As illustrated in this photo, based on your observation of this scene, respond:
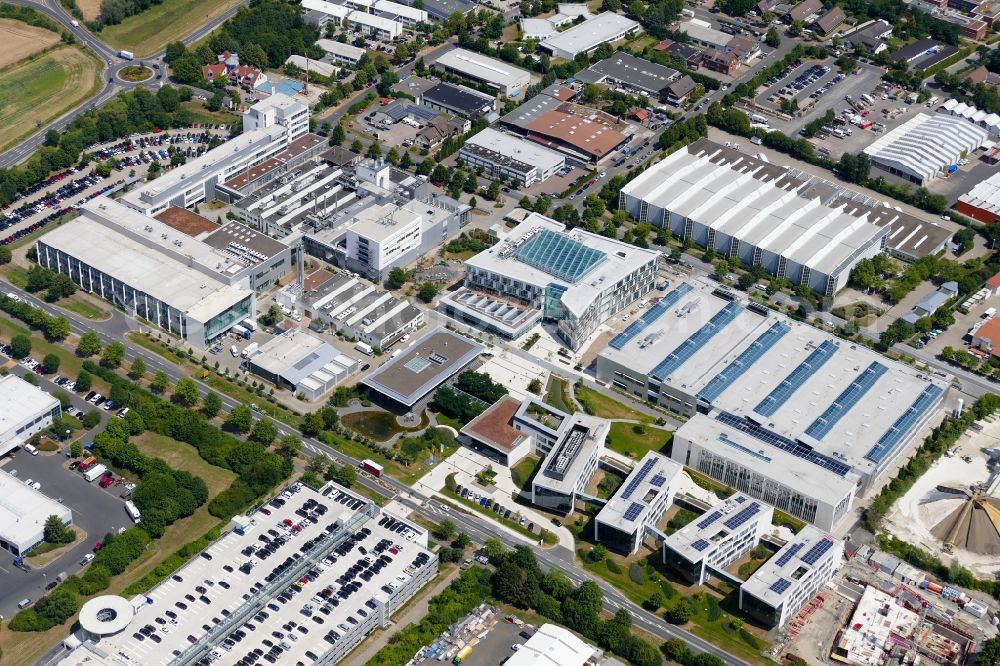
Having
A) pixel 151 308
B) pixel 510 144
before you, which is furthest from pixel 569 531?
pixel 510 144

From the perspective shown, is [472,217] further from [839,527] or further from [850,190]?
[839,527]

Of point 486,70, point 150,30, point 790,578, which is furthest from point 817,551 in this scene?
point 150,30

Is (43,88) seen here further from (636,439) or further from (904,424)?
(904,424)

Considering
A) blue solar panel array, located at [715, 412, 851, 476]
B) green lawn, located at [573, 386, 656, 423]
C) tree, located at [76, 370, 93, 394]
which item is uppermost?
blue solar panel array, located at [715, 412, 851, 476]

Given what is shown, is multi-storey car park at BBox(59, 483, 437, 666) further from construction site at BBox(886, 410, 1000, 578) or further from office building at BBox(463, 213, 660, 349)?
construction site at BBox(886, 410, 1000, 578)

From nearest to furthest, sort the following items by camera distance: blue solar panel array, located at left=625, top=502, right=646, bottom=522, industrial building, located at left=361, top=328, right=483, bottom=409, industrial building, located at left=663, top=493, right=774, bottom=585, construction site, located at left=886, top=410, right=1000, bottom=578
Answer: industrial building, located at left=663, top=493, right=774, bottom=585, blue solar panel array, located at left=625, top=502, right=646, bottom=522, construction site, located at left=886, top=410, right=1000, bottom=578, industrial building, located at left=361, top=328, right=483, bottom=409

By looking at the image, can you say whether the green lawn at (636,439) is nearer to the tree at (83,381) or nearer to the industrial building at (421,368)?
the industrial building at (421,368)

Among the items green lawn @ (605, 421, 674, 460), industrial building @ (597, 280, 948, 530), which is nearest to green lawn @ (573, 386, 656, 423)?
green lawn @ (605, 421, 674, 460)

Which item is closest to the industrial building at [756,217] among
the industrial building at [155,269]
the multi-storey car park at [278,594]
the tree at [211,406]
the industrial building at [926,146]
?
the industrial building at [926,146]
